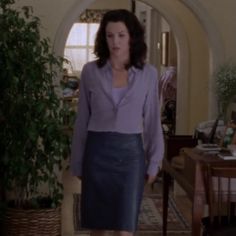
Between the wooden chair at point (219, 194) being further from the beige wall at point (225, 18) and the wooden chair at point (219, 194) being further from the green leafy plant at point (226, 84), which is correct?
the beige wall at point (225, 18)

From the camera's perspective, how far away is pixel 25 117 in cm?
447

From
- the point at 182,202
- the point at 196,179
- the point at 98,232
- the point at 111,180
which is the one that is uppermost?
the point at 111,180

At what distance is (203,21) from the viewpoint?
5828 mm

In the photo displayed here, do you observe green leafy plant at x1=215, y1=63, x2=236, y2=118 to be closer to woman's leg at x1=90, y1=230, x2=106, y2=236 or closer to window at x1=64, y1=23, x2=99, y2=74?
woman's leg at x1=90, y1=230, x2=106, y2=236

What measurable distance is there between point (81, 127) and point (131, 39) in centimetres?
45

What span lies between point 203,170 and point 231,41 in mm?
2541

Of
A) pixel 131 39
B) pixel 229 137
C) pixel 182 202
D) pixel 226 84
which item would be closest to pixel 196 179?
pixel 229 137

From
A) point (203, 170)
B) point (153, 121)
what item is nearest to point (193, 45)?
point (203, 170)

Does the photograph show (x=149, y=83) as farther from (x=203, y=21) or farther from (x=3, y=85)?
(x=203, y=21)

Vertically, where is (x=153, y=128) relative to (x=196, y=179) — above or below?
above

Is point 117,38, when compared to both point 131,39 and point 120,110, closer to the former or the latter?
point 131,39

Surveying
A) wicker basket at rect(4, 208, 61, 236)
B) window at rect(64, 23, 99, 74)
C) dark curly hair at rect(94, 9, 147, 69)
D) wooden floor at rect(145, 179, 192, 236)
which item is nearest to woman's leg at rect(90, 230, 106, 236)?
dark curly hair at rect(94, 9, 147, 69)

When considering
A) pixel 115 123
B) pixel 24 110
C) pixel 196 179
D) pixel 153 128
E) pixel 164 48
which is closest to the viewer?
pixel 115 123

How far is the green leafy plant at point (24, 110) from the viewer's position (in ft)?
14.7
